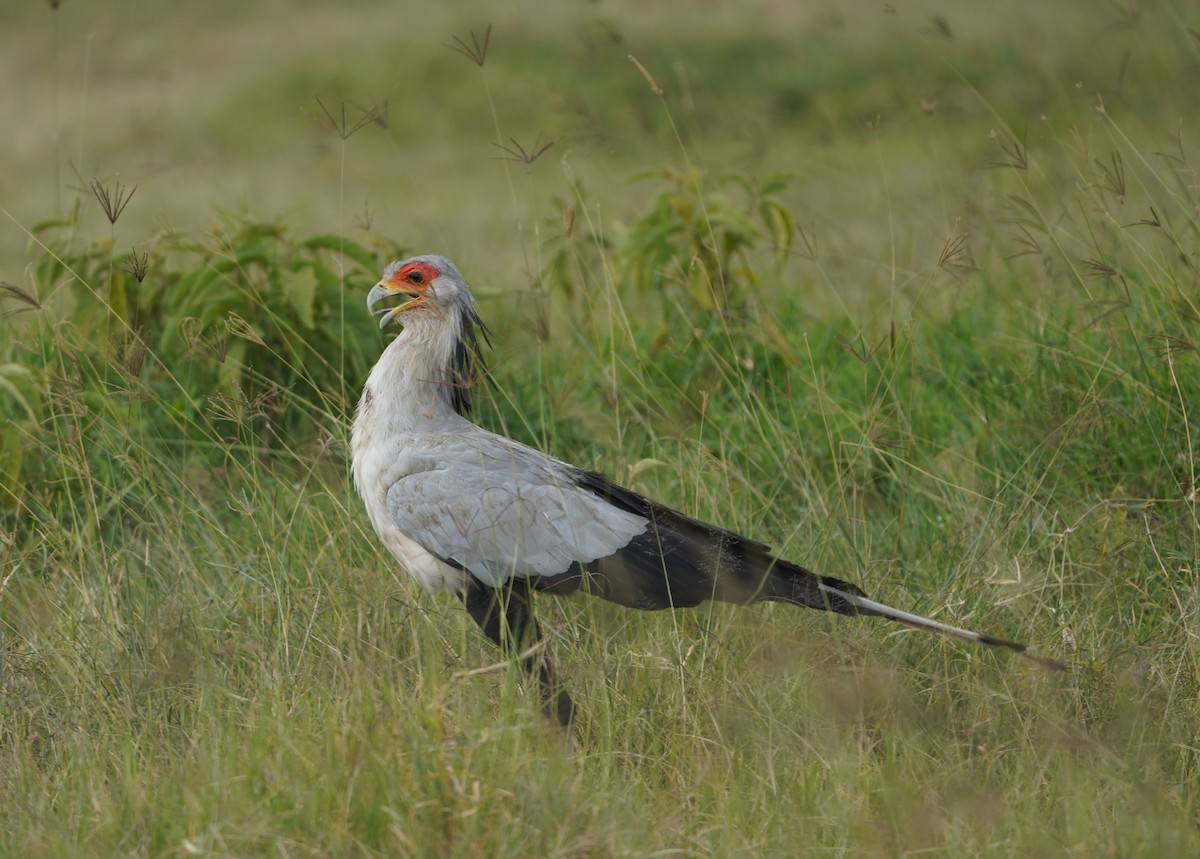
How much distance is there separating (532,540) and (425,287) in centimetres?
97

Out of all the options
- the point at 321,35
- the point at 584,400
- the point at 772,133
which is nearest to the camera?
the point at 584,400

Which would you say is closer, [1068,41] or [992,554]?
[992,554]

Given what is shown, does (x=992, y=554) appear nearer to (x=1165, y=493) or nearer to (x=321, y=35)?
(x=1165, y=493)

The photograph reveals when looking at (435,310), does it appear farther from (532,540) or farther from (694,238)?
(694,238)

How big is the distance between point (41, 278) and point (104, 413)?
2.60ft

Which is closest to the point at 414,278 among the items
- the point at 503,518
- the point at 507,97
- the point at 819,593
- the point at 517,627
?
the point at 503,518

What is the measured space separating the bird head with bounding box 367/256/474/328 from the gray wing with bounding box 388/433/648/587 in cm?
62

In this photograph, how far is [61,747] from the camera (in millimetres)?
3260

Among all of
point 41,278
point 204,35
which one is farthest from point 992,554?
point 204,35

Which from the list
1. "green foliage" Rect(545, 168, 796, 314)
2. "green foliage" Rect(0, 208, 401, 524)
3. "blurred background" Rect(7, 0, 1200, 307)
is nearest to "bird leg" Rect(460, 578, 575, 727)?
"green foliage" Rect(0, 208, 401, 524)

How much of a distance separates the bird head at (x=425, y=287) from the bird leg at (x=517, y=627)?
93 centimetres

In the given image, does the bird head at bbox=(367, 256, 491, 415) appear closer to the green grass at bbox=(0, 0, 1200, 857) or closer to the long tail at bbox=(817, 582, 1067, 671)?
the green grass at bbox=(0, 0, 1200, 857)

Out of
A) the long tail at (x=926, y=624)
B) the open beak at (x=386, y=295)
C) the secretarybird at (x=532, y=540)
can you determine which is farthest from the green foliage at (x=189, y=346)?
the long tail at (x=926, y=624)

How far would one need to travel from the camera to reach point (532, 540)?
357 cm
